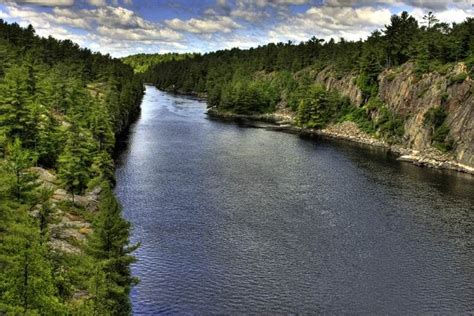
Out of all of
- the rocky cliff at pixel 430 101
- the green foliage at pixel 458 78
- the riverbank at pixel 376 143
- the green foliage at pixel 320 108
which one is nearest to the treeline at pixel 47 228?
the riverbank at pixel 376 143

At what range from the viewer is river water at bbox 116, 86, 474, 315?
56.1 m

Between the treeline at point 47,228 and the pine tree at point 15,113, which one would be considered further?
the pine tree at point 15,113

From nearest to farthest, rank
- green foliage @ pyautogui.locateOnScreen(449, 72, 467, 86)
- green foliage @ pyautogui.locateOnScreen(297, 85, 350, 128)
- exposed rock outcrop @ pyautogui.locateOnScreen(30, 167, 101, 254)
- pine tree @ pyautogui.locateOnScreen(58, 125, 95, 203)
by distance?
1. exposed rock outcrop @ pyautogui.locateOnScreen(30, 167, 101, 254)
2. pine tree @ pyautogui.locateOnScreen(58, 125, 95, 203)
3. green foliage @ pyautogui.locateOnScreen(449, 72, 467, 86)
4. green foliage @ pyautogui.locateOnScreen(297, 85, 350, 128)

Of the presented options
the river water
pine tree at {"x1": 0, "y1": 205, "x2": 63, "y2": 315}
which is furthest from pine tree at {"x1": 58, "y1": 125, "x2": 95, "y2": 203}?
pine tree at {"x1": 0, "y1": 205, "x2": 63, "y2": 315}

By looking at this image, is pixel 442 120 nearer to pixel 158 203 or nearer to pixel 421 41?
pixel 421 41

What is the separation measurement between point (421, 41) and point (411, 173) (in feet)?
189

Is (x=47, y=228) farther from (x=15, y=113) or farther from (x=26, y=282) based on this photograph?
(x=15, y=113)

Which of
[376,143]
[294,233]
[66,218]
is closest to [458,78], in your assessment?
[376,143]

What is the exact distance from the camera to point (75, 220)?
66.5 metres

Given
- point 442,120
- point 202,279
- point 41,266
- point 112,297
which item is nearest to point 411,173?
point 442,120

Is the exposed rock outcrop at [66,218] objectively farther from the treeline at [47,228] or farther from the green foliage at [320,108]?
the green foliage at [320,108]

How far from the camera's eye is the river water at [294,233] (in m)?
56.1

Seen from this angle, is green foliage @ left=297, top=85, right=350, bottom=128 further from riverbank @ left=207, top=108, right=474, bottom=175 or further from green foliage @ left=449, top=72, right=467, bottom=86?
green foliage @ left=449, top=72, right=467, bottom=86

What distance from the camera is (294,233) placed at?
74562 mm
